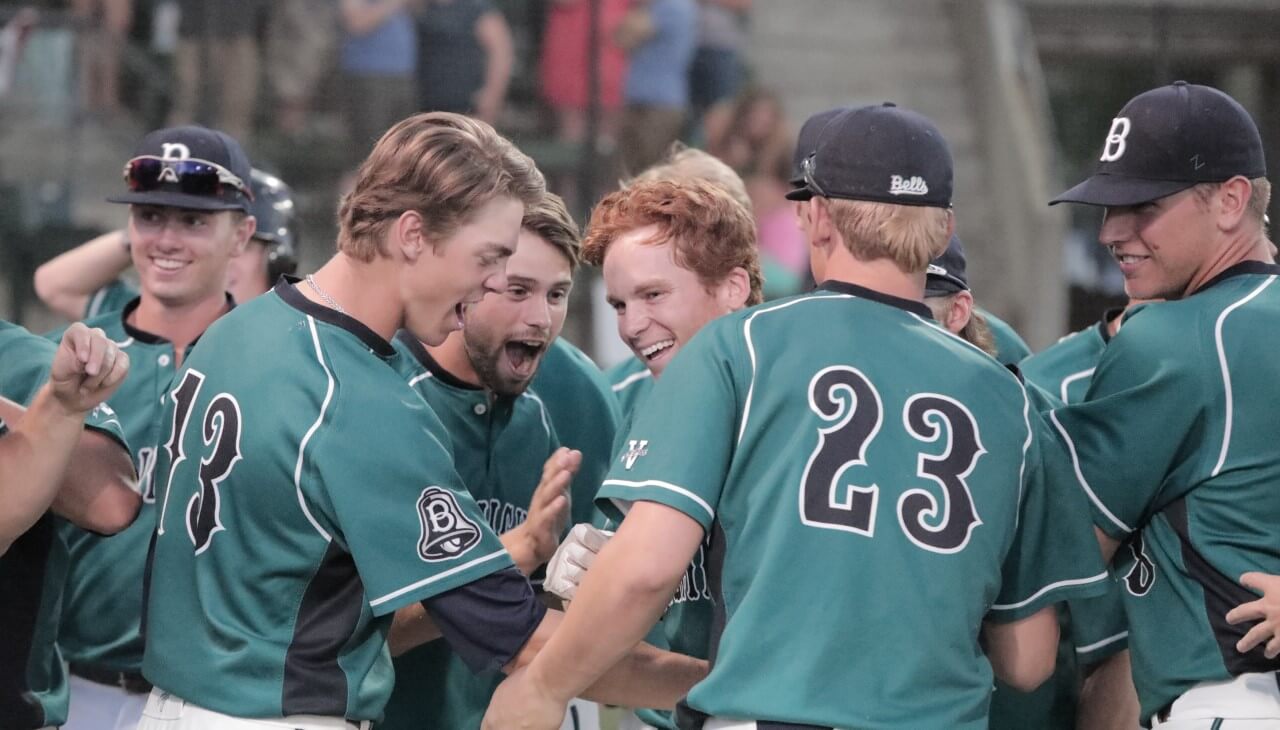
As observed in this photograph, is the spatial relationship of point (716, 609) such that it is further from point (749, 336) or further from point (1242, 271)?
point (1242, 271)

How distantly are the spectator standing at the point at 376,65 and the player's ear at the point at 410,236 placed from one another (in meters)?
5.78

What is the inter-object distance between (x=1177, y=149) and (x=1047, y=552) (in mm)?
1022

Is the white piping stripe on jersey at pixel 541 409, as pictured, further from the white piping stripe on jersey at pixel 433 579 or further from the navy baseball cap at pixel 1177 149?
the navy baseball cap at pixel 1177 149

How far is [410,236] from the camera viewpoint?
3.33 m

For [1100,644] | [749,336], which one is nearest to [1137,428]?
[1100,644]

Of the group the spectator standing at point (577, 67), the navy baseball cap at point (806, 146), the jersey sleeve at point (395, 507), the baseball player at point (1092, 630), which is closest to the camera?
the jersey sleeve at point (395, 507)

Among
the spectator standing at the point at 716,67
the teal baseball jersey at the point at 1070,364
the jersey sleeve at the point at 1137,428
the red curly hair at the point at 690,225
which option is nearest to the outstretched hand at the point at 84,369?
the red curly hair at the point at 690,225

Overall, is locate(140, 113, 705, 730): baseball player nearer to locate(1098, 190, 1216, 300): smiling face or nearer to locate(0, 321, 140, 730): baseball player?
locate(0, 321, 140, 730): baseball player

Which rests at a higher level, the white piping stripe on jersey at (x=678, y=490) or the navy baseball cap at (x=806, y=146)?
the navy baseball cap at (x=806, y=146)

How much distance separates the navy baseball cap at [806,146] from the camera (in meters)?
3.45

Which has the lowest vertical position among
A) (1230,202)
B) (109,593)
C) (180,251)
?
(109,593)

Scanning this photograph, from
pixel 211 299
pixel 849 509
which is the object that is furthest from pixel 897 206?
pixel 211 299

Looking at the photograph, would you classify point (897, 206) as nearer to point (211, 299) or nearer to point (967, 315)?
point (967, 315)

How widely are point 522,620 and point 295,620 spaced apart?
0.46 m
